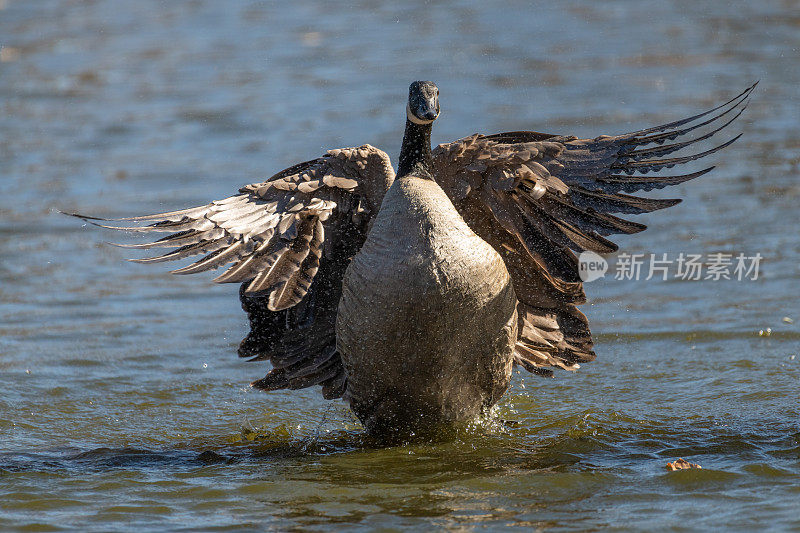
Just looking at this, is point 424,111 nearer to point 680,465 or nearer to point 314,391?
point 680,465

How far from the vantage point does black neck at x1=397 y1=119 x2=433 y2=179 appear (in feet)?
20.6

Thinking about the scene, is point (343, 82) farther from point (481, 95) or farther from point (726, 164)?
point (726, 164)

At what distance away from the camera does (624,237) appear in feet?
35.2

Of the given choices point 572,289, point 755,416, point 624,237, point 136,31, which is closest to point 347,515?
point 572,289

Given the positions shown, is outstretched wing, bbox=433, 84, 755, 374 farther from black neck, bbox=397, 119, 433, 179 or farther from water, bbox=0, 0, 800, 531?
water, bbox=0, 0, 800, 531

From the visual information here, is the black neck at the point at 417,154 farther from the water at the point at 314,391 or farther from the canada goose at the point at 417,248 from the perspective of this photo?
the water at the point at 314,391

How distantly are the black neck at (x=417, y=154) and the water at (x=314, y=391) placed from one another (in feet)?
5.56

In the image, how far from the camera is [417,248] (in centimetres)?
588

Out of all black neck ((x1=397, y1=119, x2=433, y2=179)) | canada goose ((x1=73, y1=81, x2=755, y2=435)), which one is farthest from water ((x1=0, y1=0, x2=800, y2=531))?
black neck ((x1=397, y1=119, x2=433, y2=179))

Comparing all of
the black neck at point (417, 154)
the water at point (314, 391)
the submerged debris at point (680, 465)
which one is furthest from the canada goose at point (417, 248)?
the submerged debris at point (680, 465)

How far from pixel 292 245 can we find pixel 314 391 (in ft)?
6.80

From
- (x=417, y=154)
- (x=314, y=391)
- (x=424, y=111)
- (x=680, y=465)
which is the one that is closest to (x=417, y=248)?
(x=417, y=154)

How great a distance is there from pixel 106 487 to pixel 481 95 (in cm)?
1062

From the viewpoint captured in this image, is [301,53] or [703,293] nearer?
[703,293]
